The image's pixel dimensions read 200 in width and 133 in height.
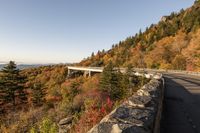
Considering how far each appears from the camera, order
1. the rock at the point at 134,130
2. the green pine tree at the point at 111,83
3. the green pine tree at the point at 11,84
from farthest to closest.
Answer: the green pine tree at the point at 11,84, the green pine tree at the point at 111,83, the rock at the point at 134,130

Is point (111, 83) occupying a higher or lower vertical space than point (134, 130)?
lower

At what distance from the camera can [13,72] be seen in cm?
3784

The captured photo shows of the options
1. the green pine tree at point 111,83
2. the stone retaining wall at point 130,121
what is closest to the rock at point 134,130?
the stone retaining wall at point 130,121

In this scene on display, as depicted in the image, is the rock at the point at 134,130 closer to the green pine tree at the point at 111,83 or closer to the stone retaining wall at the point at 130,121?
the stone retaining wall at the point at 130,121

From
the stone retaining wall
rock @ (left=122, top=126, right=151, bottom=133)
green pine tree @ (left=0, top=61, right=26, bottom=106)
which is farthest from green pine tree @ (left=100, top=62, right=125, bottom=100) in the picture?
rock @ (left=122, top=126, right=151, bottom=133)

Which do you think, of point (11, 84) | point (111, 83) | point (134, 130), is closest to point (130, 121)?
point (134, 130)

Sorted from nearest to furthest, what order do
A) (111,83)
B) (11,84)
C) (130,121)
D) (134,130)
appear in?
(134,130) → (130,121) → (11,84) → (111,83)

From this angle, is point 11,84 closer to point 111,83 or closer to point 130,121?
point 111,83

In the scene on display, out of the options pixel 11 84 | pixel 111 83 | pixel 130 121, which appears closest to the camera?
pixel 130 121

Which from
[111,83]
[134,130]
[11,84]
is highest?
[134,130]

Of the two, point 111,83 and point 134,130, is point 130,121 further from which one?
point 111,83

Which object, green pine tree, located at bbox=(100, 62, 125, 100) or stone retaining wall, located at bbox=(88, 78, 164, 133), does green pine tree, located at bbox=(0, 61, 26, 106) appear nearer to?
green pine tree, located at bbox=(100, 62, 125, 100)

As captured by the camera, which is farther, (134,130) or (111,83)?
(111,83)

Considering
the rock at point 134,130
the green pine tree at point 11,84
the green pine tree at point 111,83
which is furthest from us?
the green pine tree at point 11,84
